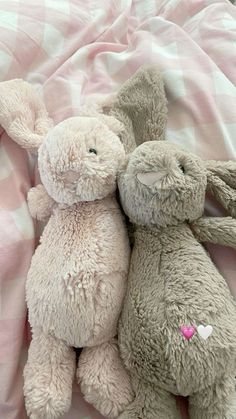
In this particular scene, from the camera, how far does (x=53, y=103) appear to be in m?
0.91

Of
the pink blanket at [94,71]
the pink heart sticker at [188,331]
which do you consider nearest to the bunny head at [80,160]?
the pink blanket at [94,71]

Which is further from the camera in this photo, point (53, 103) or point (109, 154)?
point (53, 103)

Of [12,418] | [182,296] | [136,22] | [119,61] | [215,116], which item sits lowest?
[12,418]

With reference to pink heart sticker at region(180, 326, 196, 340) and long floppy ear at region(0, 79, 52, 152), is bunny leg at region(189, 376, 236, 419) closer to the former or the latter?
pink heart sticker at region(180, 326, 196, 340)

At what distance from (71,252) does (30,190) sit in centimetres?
17

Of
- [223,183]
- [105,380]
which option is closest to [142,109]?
[223,183]

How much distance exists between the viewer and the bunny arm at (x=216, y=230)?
2.24 feet

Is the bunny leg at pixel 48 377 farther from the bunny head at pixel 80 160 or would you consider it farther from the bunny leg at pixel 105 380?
the bunny head at pixel 80 160

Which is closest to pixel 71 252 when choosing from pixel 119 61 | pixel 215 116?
pixel 215 116

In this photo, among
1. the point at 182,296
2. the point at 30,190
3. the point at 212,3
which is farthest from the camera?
the point at 212,3

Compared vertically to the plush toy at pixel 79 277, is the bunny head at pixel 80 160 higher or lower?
higher

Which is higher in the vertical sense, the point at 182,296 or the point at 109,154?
the point at 109,154

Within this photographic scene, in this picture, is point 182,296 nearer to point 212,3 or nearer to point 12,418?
point 12,418

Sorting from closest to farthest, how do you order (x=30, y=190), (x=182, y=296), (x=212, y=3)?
1. (x=182, y=296)
2. (x=30, y=190)
3. (x=212, y=3)
